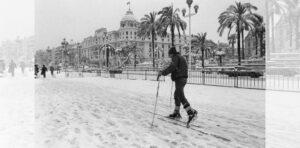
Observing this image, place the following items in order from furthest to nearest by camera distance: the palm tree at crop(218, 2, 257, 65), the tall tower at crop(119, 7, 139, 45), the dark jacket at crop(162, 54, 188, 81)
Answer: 1. the tall tower at crop(119, 7, 139, 45)
2. the palm tree at crop(218, 2, 257, 65)
3. the dark jacket at crop(162, 54, 188, 81)

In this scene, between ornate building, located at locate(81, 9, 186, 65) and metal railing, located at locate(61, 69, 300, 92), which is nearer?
metal railing, located at locate(61, 69, 300, 92)

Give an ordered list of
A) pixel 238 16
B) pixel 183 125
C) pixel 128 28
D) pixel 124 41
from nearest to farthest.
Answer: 1. pixel 183 125
2. pixel 238 16
3. pixel 128 28
4. pixel 124 41

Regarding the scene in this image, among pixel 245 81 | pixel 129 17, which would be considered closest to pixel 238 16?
pixel 245 81

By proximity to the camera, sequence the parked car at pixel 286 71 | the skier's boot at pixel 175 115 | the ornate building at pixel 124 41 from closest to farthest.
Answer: the skier's boot at pixel 175 115 < the parked car at pixel 286 71 < the ornate building at pixel 124 41

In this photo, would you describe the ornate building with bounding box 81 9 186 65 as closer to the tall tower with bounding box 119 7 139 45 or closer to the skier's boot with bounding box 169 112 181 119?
the tall tower with bounding box 119 7 139 45

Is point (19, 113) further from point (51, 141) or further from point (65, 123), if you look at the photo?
point (51, 141)

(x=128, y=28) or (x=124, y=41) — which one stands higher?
(x=128, y=28)

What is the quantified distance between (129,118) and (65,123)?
4.91ft

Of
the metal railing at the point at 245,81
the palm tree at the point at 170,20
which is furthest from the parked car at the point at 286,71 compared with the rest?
the palm tree at the point at 170,20

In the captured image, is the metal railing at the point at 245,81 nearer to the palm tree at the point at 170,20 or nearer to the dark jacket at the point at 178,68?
the dark jacket at the point at 178,68

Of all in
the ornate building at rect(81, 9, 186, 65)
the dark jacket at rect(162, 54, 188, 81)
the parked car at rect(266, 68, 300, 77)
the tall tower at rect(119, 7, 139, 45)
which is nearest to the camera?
the dark jacket at rect(162, 54, 188, 81)

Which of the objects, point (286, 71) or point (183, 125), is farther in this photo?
point (286, 71)

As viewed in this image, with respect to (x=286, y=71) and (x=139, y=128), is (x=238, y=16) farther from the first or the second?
(x=139, y=128)

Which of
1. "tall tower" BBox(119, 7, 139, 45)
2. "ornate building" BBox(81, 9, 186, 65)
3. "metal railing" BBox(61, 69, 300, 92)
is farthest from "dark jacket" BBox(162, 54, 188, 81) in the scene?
"tall tower" BBox(119, 7, 139, 45)
